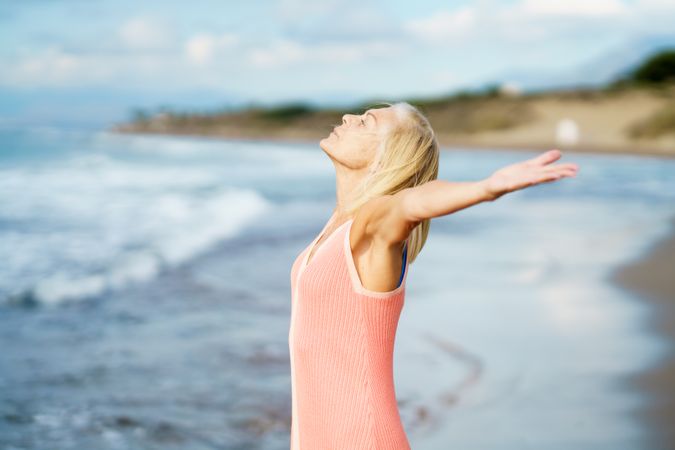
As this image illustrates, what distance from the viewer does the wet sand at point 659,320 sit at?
18.2 feet

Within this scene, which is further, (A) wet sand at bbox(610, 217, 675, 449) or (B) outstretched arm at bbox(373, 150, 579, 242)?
(A) wet sand at bbox(610, 217, 675, 449)

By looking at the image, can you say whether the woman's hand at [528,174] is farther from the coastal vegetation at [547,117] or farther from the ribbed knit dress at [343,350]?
the coastal vegetation at [547,117]

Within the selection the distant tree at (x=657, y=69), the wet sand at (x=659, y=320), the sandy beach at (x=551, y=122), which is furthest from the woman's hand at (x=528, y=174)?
the distant tree at (x=657, y=69)

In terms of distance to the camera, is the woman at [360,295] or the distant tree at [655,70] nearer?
the woman at [360,295]

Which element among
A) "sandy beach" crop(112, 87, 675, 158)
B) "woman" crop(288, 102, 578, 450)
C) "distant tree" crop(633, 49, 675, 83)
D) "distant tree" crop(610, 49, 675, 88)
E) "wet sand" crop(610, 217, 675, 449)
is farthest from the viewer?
"distant tree" crop(633, 49, 675, 83)

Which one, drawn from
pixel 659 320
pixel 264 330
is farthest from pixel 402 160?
pixel 659 320

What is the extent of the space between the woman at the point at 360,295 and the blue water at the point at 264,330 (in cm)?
301

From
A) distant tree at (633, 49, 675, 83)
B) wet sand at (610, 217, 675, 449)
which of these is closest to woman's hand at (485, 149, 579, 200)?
wet sand at (610, 217, 675, 449)

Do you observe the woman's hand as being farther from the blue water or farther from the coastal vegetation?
the coastal vegetation

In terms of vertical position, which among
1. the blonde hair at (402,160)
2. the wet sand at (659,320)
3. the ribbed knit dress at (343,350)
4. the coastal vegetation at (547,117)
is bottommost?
the coastal vegetation at (547,117)

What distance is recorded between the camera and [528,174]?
186 centimetres

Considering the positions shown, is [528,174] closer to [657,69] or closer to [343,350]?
[343,350]

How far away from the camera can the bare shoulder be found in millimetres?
2125

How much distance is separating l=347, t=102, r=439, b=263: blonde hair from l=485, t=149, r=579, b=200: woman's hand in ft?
1.40
